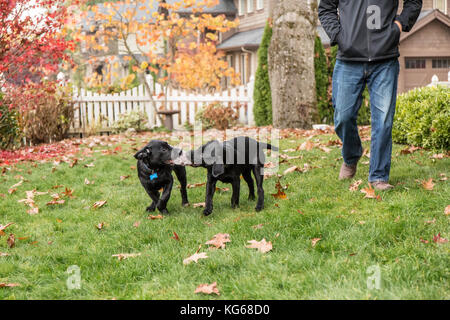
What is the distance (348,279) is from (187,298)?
0.96 metres

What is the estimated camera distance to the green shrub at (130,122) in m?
13.8

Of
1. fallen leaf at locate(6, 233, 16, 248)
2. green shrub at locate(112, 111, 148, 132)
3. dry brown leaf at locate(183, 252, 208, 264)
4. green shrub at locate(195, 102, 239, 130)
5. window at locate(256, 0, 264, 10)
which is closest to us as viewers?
dry brown leaf at locate(183, 252, 208, 264)

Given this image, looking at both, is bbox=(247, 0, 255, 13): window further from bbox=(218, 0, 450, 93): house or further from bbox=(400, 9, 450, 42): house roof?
bbox=(400, 9, 450, 42): house roof

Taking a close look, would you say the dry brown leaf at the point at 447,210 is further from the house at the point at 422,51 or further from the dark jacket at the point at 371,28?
the house at the point at 422,51

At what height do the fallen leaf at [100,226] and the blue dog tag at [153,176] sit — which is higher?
the blue dog tag at [153,176]

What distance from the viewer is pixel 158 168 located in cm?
448

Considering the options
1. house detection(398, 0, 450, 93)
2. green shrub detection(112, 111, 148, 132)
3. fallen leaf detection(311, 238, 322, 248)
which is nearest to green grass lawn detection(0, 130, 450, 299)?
fallen leaf detection(311, 238, 322, 248)

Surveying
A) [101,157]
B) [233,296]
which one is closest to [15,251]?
[233,296]

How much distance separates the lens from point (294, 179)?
5.48 meters

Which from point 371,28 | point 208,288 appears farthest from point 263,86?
point 208,288

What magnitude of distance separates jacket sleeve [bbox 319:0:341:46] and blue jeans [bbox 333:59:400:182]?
0.31m

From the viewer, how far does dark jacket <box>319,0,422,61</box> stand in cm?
453

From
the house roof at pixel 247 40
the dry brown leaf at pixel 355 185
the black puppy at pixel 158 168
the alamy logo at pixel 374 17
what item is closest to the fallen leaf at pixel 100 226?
the black puppy at pixel 158 168

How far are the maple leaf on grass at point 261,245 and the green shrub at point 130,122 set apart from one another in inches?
428
